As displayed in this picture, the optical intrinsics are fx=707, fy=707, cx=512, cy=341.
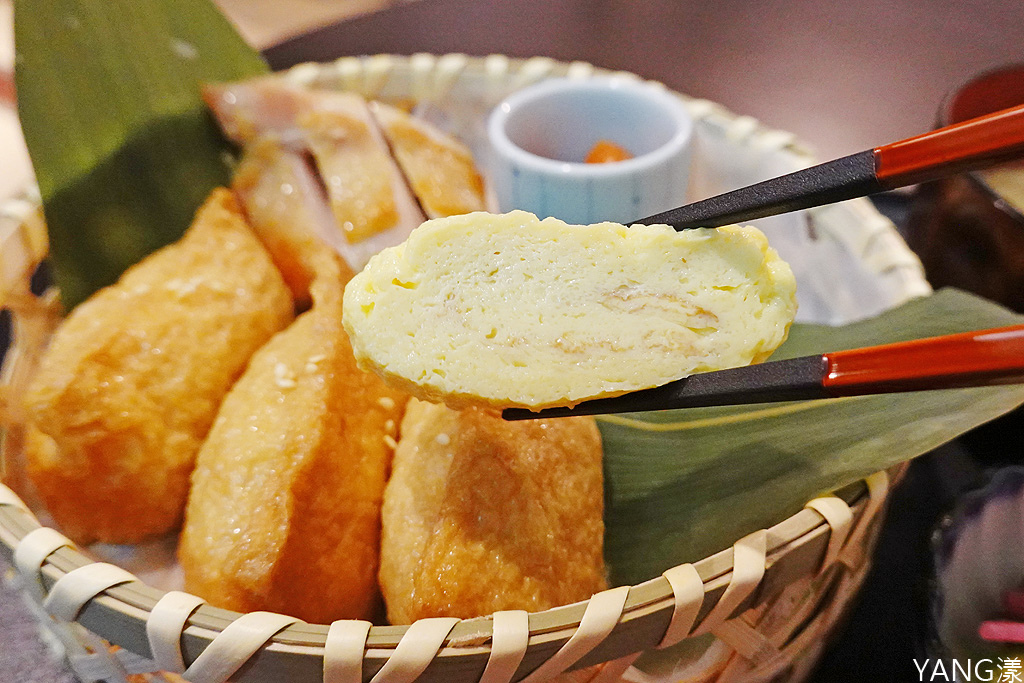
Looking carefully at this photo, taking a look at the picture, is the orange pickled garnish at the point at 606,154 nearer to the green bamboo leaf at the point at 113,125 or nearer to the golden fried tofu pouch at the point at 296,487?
the golden fried tofu pouch at the point at 296,487

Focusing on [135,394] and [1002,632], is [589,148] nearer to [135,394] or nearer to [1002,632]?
[135,394]

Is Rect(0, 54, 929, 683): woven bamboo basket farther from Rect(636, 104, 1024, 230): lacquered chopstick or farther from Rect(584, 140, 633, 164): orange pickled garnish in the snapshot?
Answer: Rect(584, 140, 633, 164): orange pickled garnish

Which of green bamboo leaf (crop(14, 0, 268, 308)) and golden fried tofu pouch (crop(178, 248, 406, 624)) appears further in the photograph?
green bamboo leaf (crop(14, 0, 268, 308))

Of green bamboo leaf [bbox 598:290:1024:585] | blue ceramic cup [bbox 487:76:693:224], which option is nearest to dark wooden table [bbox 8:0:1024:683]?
blue ceramic cup [bbox 487:76:693:224]


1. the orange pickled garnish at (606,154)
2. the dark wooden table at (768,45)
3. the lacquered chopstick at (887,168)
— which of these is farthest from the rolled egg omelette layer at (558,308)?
the dark wooden table at (768,45)

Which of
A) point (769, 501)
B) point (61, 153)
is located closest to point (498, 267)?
point (769, 501)
